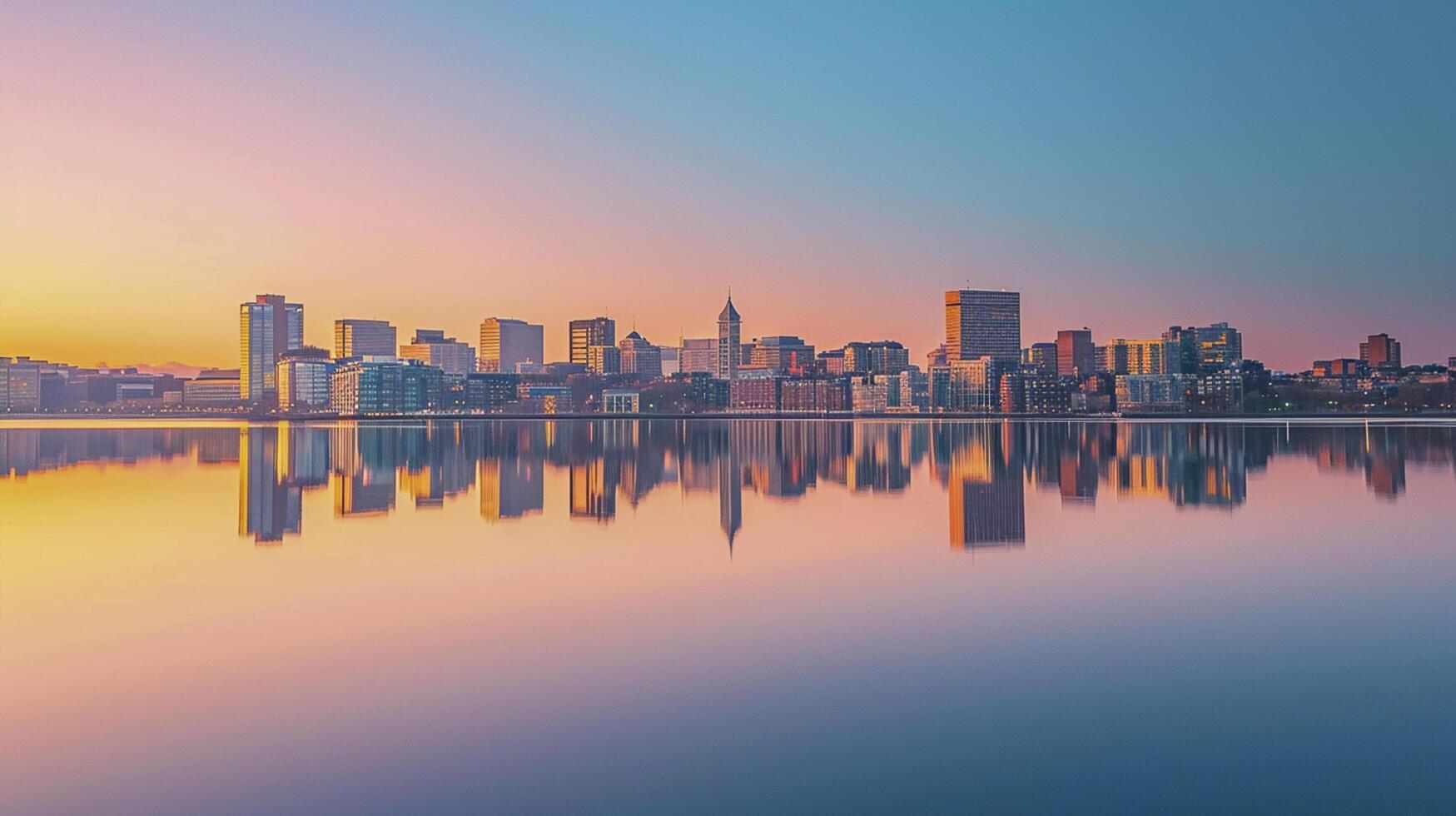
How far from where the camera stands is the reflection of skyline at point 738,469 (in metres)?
29.0

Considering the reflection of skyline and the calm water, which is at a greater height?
the reflection of skyline

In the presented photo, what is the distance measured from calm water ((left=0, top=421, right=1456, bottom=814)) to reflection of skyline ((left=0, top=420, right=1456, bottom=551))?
1659 mm

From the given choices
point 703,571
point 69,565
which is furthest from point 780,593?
point 69,565

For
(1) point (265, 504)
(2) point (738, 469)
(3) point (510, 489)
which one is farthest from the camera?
(2) point (738, 469)

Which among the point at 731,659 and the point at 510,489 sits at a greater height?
the point at 510,489

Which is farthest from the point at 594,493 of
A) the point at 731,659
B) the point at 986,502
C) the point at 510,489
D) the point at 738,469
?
the point at 731,659

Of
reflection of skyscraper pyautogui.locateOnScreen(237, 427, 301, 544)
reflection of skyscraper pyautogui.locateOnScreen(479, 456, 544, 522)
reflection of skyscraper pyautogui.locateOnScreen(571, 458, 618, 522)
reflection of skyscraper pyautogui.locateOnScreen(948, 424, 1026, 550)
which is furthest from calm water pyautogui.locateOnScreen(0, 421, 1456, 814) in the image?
reflection of skyscraper pyautogui.locateOnScreen(479, 456, 544, 522)

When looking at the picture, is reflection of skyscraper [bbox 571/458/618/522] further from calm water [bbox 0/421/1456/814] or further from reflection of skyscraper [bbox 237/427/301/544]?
reflection of skyscraper [bbox 237/427/301/544]

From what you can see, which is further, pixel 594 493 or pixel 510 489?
pixel 510 489

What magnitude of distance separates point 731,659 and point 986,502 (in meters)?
19.0

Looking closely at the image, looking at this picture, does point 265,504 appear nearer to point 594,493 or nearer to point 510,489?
point 510,489

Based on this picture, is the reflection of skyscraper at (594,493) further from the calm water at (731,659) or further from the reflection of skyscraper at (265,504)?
the reflection of skyscraper at (265,504)

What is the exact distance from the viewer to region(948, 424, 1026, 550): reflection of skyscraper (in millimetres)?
A: 22347

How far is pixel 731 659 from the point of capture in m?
12.0
